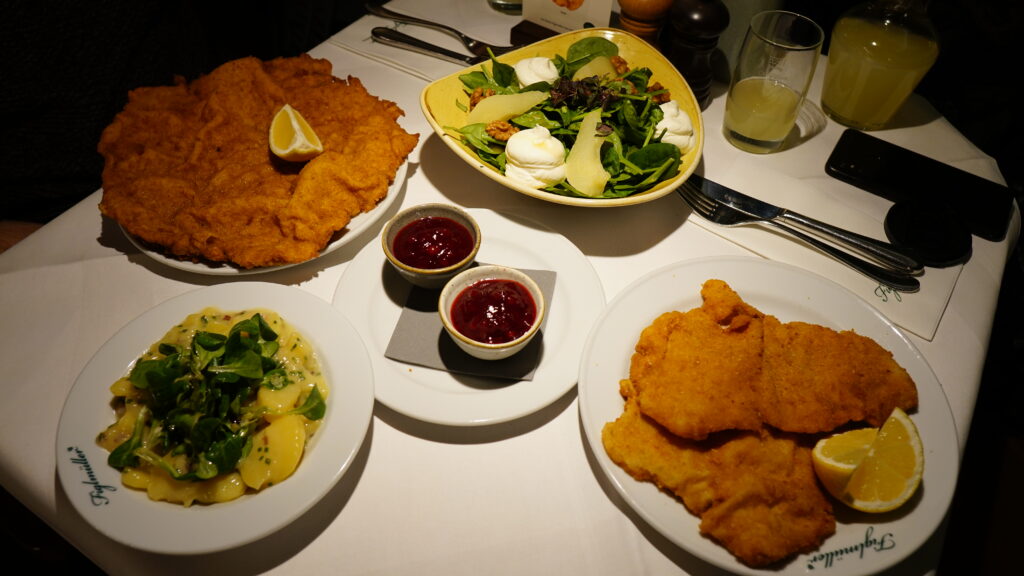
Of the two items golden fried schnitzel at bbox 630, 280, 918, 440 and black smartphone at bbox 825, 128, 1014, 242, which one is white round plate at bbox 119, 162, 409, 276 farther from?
black smartphone at bbox 825, 128, 1014, 242

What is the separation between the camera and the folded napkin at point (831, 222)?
6.93 feet

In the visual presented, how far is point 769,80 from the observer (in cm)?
263

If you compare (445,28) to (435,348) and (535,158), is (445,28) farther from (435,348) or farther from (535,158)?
(435,348)

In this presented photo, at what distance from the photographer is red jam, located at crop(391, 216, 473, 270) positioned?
6.65 ft

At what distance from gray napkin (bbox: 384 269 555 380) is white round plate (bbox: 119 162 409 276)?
0.39 meters

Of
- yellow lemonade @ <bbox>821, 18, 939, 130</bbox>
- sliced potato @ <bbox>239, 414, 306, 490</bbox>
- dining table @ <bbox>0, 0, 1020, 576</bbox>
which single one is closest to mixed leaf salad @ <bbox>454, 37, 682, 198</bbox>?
dining table @ <bbox>0, 0, 1020, 576</bbox>

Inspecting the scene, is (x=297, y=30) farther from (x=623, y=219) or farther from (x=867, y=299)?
(x=867, y=299)

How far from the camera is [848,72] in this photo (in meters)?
2.71

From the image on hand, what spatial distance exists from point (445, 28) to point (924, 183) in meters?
2.70

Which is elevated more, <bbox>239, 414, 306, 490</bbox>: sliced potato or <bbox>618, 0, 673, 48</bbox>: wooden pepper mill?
<bbox>618, 0, 673, 48</bbox>: wooden pepper mill

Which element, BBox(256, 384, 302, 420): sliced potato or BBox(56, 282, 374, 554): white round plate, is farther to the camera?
BBox(256, 384, 302, 420): sliced potato

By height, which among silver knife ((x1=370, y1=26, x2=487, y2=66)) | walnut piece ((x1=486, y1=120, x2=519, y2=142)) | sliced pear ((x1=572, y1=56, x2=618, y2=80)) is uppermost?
sliced pear ((x1=572, y1=56, x2=618, y2=80))

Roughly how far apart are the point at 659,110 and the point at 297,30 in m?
3.38

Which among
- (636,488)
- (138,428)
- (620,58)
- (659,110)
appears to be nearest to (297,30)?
(620,58)
